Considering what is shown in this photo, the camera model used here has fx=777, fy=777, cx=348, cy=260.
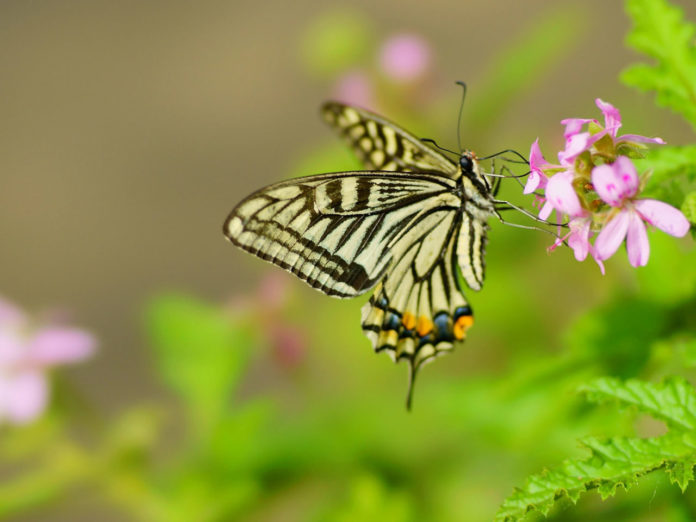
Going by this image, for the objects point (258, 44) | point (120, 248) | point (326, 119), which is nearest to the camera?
point (326, 119)

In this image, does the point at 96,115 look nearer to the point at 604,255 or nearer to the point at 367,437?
the point at 367,437

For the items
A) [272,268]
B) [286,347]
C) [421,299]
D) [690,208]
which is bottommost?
[690,208]

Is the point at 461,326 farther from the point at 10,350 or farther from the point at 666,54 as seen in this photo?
the point at 10,350

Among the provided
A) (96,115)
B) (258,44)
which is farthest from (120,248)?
(258,44)

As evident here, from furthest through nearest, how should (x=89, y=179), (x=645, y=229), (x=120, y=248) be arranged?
1. (x=89, y=179)
2. (x=120, y=248)
3. (x=645, y=229)

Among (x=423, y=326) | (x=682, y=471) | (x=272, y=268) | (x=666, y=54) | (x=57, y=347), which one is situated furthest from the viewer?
(x=272, y=268)

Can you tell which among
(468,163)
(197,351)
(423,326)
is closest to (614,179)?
(468,163)

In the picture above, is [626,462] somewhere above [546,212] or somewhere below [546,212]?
below
